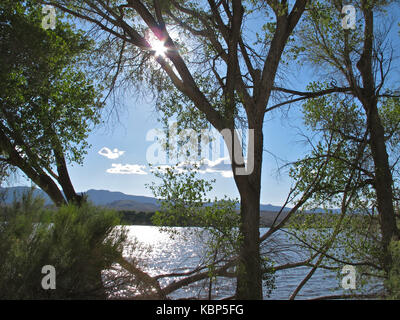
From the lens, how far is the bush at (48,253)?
11.9 ft


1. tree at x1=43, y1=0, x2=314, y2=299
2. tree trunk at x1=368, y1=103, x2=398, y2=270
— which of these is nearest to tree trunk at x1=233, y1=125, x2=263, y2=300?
tree at x1=43, y1=0, x2=314, y2=299

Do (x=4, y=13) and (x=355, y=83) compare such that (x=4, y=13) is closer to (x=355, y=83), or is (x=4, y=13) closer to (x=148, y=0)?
(x=148, y=0)

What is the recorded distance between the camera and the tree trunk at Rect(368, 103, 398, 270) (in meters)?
6.98

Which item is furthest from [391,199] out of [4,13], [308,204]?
[4,13]

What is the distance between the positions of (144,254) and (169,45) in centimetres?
368

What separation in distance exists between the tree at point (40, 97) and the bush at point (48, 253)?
6.52 feet

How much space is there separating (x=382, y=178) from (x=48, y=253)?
6467mm

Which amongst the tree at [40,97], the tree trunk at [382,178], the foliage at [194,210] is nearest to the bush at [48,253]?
the foliage at [194,210]

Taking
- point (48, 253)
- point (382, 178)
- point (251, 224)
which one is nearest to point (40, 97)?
point (48, 253)

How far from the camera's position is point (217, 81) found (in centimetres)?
753

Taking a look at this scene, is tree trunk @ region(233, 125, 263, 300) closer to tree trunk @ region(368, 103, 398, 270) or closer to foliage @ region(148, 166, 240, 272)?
foliage @ region(148, 166, 240, 272)

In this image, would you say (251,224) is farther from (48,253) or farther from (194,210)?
(48,253)

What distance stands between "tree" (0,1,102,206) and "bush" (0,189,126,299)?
1.99 meters
